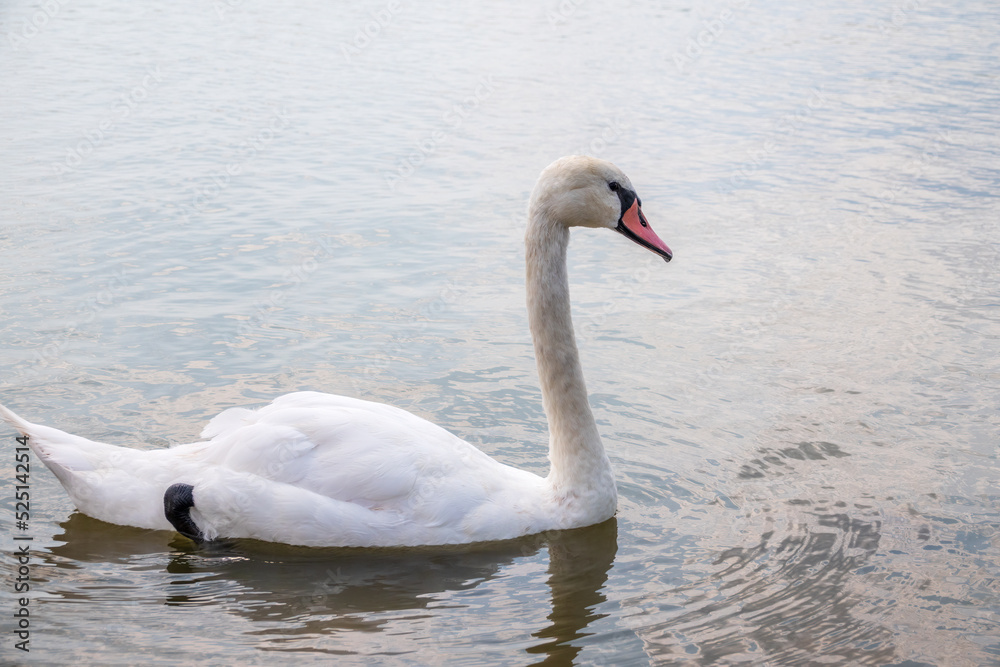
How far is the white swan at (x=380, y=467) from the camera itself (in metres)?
5.07

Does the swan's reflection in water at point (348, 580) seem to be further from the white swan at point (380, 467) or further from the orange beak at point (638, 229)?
the orange beak at point (638, 229)

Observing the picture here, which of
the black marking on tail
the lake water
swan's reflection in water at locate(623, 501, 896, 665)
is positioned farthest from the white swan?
swan's reflection in water at locate(623, 501, 896, 665)

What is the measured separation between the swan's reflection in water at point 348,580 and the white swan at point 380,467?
0.31 ft

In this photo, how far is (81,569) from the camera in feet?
16.5

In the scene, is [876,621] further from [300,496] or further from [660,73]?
[660,73]

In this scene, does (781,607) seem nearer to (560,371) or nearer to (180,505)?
(560,371)

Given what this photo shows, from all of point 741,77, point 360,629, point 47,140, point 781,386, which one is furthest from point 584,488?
point 741,77

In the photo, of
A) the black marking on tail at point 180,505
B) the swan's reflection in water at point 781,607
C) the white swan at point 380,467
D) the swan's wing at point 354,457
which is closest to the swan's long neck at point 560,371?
the white swan at point 380,467

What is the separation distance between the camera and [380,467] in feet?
16.6

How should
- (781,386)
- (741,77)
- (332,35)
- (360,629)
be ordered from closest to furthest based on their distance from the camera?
1. (360,629)
2. (781,386)
3. (741,77)
4. (332,35)

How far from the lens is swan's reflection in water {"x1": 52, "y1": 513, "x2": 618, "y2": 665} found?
462 centimetres

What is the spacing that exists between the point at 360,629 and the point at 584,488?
4.54 feet

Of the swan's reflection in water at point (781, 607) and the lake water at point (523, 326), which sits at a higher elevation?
the lake water at point (523, 326)

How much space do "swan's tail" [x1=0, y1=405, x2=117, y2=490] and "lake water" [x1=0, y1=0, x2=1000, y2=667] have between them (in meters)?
0.36
